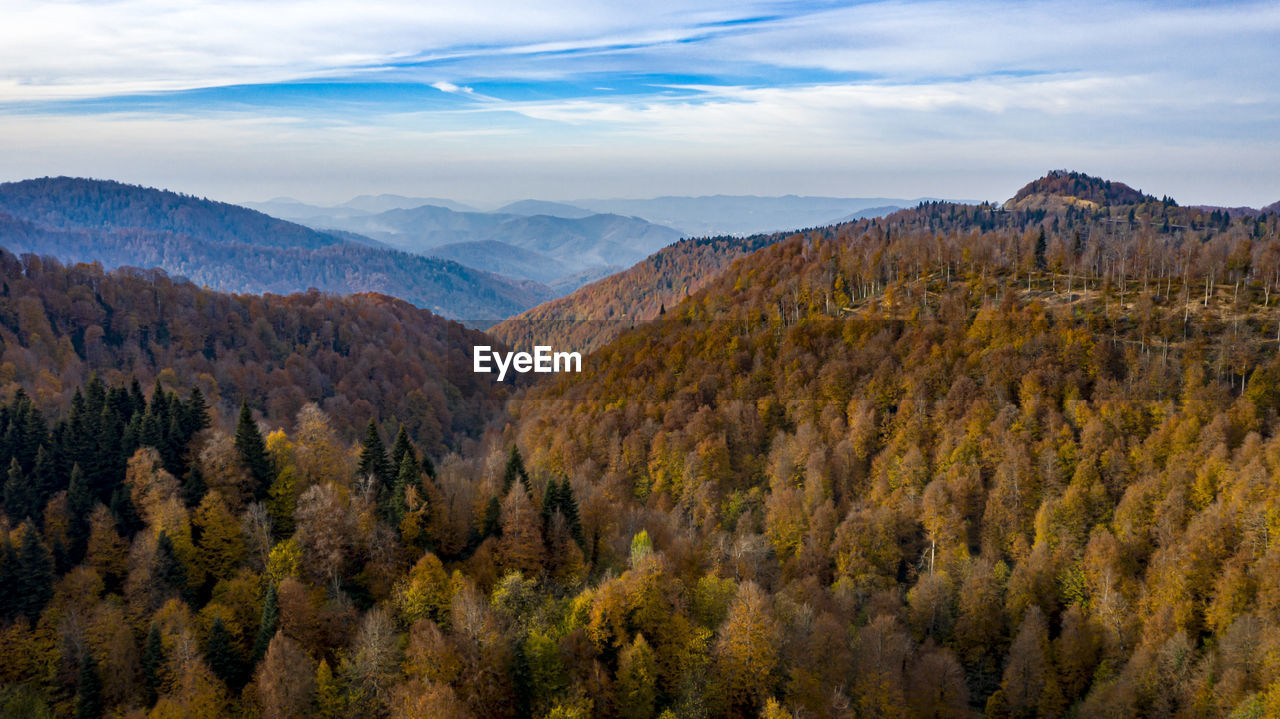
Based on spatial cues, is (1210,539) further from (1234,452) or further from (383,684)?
(383,684)

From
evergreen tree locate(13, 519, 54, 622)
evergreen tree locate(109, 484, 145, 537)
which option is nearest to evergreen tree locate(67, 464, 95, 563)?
evergreen tree locate(109, 484, 145, 537)

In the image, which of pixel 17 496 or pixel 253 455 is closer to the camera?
pixel 17 496

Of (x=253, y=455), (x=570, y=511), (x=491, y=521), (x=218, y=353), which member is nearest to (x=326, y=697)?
(x=491, y=521)

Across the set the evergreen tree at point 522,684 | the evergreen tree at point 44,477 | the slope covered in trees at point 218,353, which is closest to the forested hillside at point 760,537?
the evergreen tree at point 522,684

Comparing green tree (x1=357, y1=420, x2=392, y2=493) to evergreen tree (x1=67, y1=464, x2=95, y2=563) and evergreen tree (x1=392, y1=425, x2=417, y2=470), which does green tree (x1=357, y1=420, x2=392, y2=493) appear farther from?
evergreen tree (x1=67, y1=464, x2=95, y2=563)

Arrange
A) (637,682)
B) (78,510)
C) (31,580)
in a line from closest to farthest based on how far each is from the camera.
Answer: (637,682) → (31,580) → (78,510)

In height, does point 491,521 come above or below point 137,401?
below

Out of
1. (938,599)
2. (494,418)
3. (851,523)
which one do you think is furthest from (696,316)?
(938,599)

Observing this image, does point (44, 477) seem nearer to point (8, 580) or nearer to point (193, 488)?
point (8, 580)
